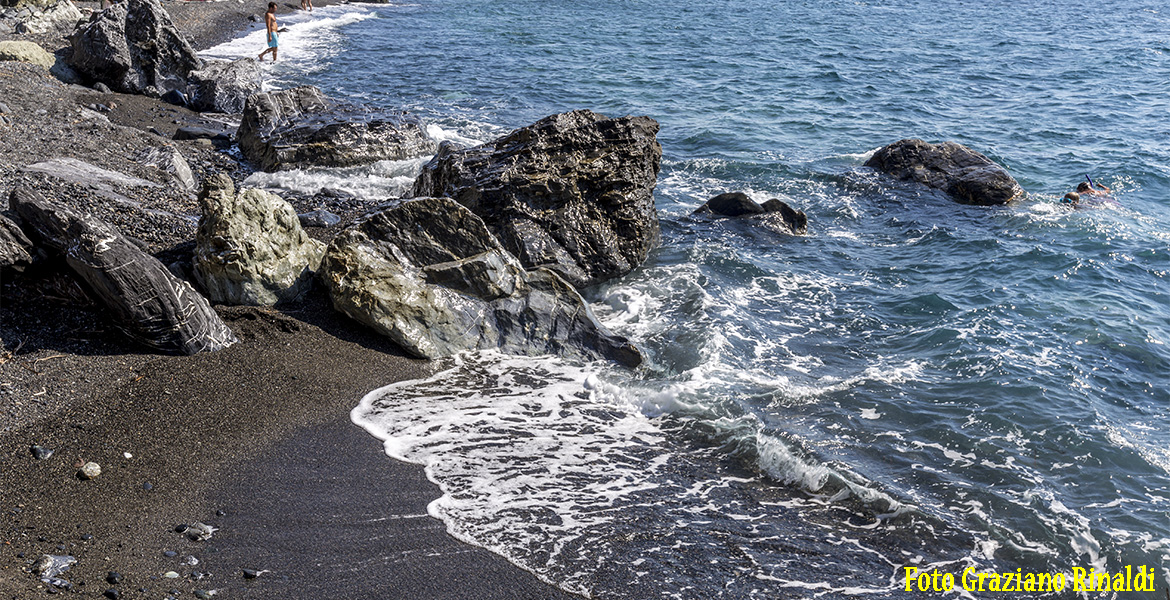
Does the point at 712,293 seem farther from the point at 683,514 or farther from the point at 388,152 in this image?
the point at 388,152

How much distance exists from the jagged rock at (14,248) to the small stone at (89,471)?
3267 mm

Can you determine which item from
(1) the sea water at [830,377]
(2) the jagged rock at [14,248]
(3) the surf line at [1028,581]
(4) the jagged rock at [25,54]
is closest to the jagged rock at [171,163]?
(1) the sea water at [830,377]

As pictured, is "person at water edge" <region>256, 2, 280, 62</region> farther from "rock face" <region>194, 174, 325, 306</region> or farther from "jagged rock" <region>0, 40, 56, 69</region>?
"rock face" <region>194, 174, 325, 306</region>

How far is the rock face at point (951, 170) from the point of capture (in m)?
18.4

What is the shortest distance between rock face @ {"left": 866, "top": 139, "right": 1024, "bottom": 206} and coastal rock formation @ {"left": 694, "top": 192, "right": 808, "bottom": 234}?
172 inches

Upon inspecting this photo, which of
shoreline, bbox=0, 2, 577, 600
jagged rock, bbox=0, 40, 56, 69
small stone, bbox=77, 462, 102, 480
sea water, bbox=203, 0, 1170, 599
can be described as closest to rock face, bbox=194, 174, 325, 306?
shoreline, bbox=0, 2, 577, 600

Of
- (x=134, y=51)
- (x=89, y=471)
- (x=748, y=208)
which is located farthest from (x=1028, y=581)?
(x=134, y=51)

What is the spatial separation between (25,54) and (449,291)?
16.9 meters

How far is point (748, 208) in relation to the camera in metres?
17.0

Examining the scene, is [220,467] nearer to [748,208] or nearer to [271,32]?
[748,208]

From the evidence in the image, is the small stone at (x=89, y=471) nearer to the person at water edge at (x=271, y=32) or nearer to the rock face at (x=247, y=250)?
the rock face at (x=247, y=250)

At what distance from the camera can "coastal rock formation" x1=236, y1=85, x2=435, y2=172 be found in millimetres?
17219

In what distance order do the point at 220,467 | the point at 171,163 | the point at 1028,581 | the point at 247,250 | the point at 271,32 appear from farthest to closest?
the point at 271,32 < the point at 171,163 < the point at 247,250 < the point at 220,467 < the point at 1028,581

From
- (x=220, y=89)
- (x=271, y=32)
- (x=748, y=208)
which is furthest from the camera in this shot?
(x=271, y=32)
